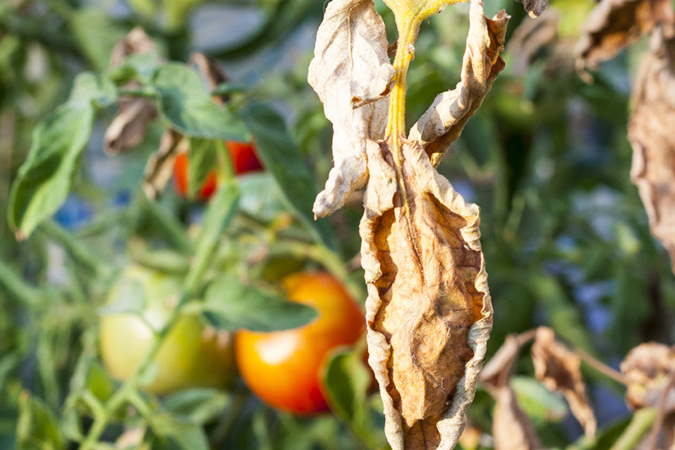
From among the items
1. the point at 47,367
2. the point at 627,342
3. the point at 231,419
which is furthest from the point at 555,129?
the point at 47,367

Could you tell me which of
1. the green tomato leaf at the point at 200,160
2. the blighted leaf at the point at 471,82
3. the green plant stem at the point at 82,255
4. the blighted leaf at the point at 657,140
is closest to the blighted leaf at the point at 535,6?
the blighted leaf at the point at 471,82

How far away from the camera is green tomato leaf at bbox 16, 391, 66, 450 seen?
45cm

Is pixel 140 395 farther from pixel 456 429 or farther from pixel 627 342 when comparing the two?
pixel 627 342

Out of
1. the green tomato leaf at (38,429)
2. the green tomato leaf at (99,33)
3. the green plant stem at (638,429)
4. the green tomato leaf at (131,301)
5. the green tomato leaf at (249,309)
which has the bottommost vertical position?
the green tomato leaf at (38,429)

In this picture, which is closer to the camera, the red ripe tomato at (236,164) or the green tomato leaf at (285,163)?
the green tomato leaf at (285,163)

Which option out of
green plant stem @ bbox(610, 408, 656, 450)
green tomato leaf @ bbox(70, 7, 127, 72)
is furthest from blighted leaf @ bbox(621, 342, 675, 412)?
green tomato leaf @ bbox(70, 7, 127, 72)

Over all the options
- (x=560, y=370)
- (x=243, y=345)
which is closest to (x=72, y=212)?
(x=243, y=345)

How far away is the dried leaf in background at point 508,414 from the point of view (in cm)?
36

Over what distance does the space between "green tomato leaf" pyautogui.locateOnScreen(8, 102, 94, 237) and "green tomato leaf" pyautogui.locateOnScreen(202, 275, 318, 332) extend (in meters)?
0.11

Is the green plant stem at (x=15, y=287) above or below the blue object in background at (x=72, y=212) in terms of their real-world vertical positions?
above

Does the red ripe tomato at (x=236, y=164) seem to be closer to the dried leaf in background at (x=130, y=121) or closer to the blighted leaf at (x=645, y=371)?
the dried leaf in background at (x=130, y=121)

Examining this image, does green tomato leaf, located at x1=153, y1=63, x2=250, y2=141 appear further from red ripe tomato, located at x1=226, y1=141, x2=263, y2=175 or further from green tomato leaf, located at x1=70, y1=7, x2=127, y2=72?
green tomato leaf, located at x1=70, y1=7, x2=127, y2=72

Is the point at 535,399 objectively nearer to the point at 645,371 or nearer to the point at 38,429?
the point at 645,371

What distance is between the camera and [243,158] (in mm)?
674
